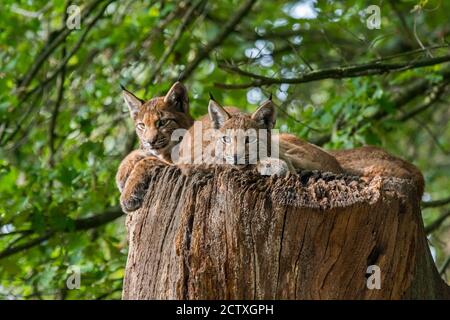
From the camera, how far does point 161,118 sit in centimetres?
905

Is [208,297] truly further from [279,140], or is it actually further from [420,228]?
[279,140]

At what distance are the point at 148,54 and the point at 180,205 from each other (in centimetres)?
654

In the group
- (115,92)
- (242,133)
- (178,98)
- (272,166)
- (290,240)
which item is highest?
(115,92)

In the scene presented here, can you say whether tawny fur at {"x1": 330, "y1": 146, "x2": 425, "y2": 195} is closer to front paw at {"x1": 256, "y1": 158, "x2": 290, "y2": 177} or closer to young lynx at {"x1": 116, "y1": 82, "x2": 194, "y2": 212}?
front paw at {"x1": 256, "y1": 158, "x2": 290, "y2": 177}

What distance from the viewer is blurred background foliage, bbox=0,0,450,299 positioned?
33.9 ft

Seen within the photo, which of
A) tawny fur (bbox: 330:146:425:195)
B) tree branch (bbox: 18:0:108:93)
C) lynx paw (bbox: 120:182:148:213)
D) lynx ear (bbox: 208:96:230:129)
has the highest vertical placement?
tree branch (bbox: 18:0:108:93)

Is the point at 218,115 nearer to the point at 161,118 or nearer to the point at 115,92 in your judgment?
the point at 161,118

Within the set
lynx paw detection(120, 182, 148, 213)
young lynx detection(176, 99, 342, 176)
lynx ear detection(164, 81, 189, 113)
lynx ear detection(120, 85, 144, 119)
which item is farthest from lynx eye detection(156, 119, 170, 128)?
lynx paw detection(120, 182, 148, 213)

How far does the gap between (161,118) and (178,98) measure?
1.21ft

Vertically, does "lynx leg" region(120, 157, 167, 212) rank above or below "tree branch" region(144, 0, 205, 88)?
below

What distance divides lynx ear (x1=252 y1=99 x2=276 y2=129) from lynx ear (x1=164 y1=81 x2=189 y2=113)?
146 centimetres

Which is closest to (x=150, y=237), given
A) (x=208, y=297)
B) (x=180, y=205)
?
(x=180, y=205)

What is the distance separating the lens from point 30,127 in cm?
1184

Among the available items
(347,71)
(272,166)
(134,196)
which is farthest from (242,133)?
(134,196)
